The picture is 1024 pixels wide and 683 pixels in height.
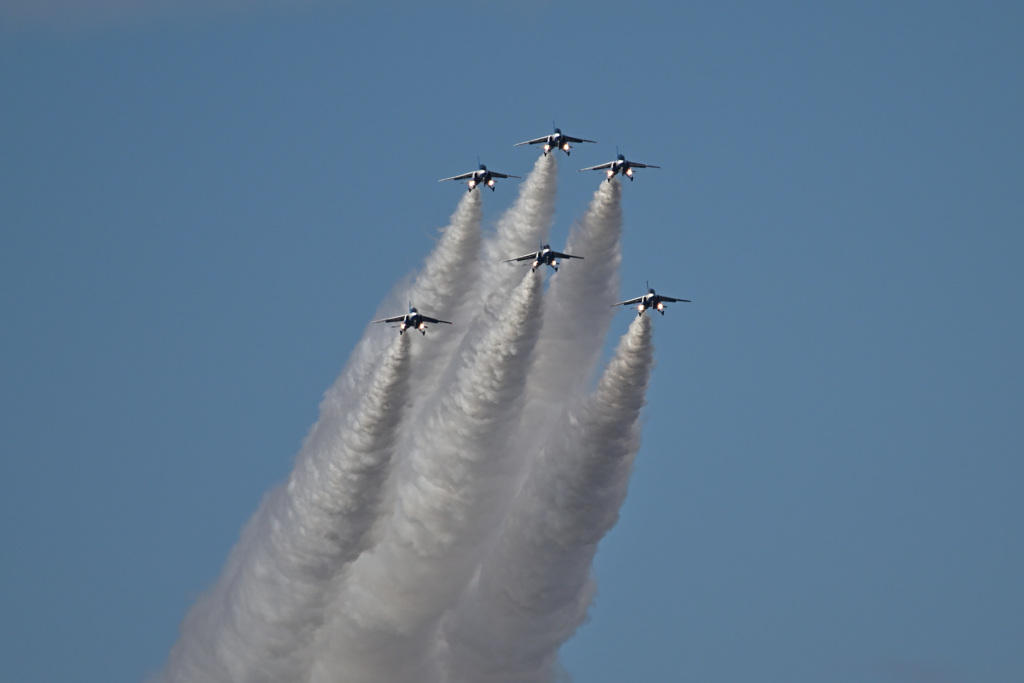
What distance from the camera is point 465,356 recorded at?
7825cm

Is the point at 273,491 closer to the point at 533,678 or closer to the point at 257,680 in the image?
the point at 257,680

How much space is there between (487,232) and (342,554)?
17117mm

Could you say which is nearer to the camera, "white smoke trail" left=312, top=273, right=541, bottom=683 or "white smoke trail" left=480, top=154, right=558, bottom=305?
"white smoke trail" left=312, top=273, right=541, bottom=683

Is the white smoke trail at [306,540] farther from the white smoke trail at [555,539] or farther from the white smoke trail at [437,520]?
the white smoke trail at [555,539]

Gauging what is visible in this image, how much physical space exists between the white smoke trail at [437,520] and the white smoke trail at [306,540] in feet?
4.95

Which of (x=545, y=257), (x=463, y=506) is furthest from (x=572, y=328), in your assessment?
(x=463, y=506)

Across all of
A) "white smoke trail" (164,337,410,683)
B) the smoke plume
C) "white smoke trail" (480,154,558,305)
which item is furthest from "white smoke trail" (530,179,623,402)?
"white smoke trail" (164,337,410,683)

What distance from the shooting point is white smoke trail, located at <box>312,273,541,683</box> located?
77.2m

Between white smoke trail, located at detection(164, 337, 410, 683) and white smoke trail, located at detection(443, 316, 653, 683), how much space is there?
576 cm

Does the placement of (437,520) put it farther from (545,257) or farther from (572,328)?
(545,257)

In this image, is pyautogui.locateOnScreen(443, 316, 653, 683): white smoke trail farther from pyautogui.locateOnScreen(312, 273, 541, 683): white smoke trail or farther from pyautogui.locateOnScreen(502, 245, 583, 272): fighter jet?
pyautogui.locateOnScreen(502, 245, 583, 272): fighter jet

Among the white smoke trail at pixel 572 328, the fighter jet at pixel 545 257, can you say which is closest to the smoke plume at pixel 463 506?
the white smoke trail at pixel 572 328

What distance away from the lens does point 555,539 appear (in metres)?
74.8

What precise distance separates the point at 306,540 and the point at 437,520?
545cm
